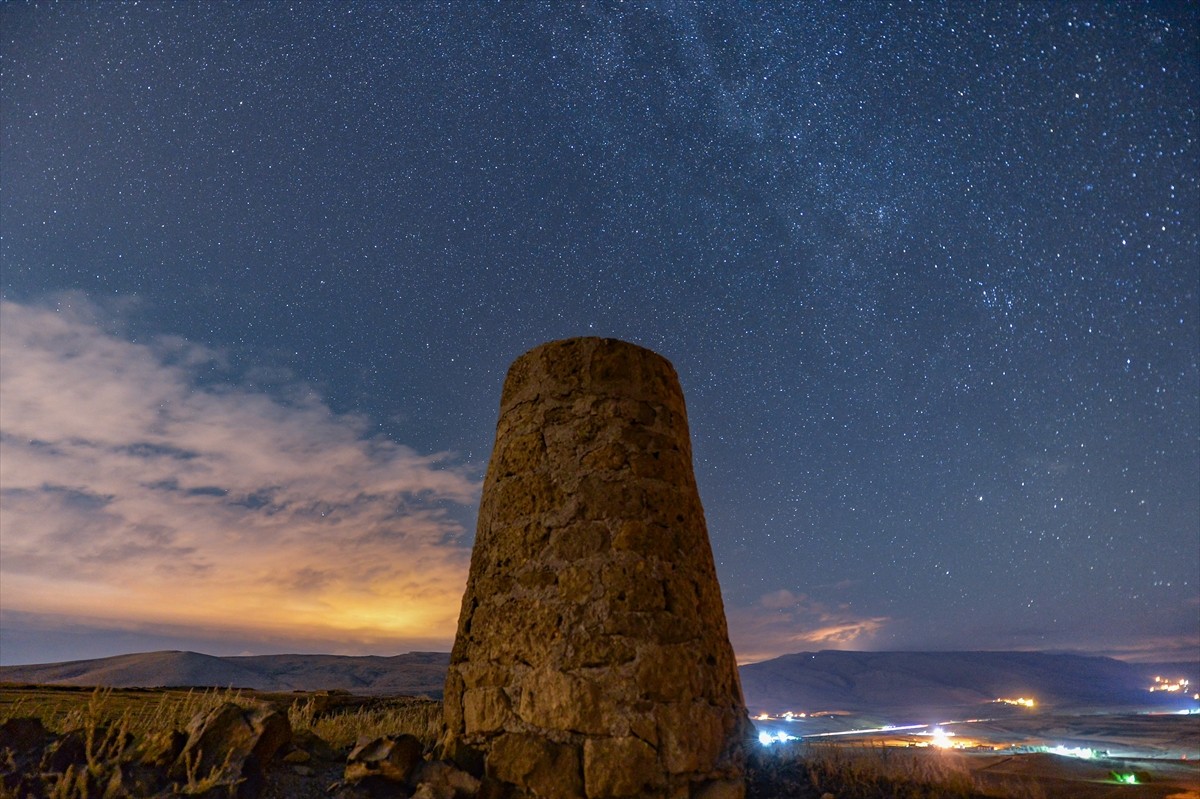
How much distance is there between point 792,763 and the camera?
5473 mm

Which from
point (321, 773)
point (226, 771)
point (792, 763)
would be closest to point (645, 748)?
point (792, 763)

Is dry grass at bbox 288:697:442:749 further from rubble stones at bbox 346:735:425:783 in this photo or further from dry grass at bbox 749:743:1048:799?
dry grass at bbox 749:743:1048:799

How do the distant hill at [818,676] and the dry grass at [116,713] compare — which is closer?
the dry grass at [116,713]

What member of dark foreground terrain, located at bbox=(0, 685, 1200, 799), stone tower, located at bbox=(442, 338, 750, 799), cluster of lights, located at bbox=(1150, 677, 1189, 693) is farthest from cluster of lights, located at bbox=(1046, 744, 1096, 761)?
cluster of lights, located at bbox=(1150, 677, 1189, 693)

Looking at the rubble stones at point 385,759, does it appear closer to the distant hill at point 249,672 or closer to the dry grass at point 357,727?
the dry grass at point 357,727

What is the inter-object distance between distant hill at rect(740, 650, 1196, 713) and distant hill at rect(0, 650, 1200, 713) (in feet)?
0.60

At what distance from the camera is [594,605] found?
4617 mm

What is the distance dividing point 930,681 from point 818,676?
2023 centimetres

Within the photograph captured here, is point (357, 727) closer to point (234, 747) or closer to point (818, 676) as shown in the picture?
point (234, 747)

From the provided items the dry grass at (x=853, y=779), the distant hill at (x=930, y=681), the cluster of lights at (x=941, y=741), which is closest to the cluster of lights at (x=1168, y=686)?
the distant hill at (x=930, y=681)

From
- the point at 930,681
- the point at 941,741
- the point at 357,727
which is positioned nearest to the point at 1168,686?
the point at 930,681

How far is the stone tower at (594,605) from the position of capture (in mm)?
4309

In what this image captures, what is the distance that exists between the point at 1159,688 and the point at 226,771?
19388cm

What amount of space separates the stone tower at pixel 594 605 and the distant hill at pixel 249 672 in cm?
5591
